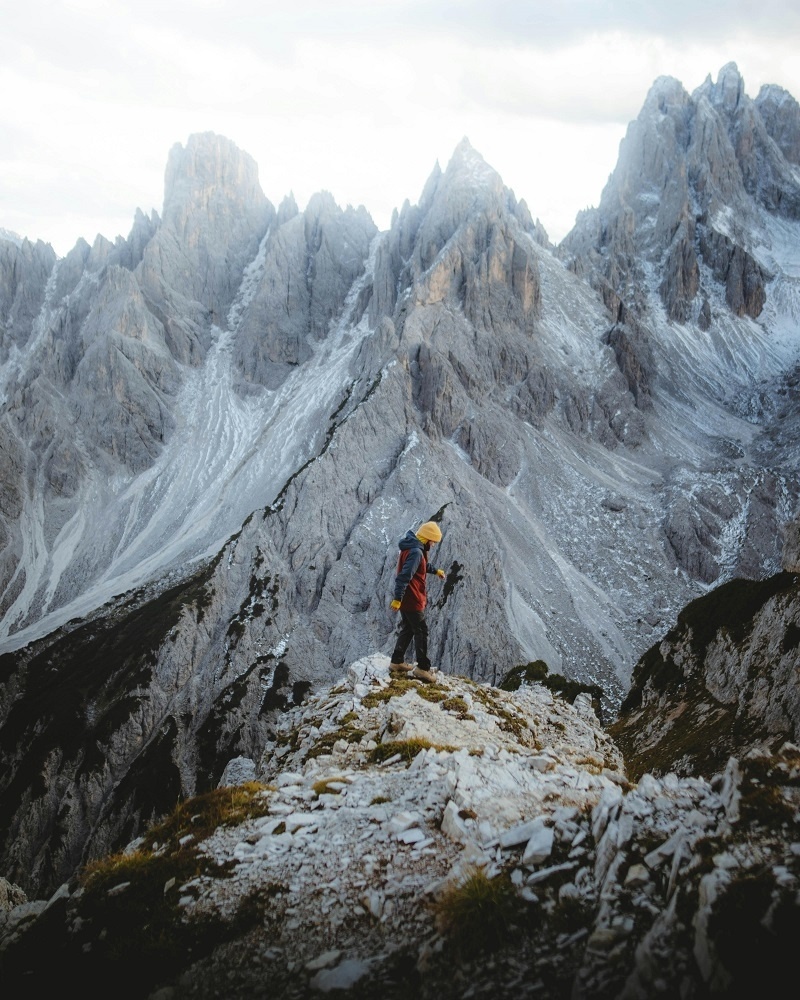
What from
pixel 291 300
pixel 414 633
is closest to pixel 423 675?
pixel 414 633

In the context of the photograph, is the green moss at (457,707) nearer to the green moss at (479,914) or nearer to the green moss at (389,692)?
the green moss at (389,692)

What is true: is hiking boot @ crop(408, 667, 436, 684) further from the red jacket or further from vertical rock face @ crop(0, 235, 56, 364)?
vertical rock face @ crop(0, 235, 56, 364)

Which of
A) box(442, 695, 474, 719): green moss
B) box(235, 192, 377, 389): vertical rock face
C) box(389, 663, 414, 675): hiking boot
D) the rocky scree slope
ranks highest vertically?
box(235, 192, 377, 389): vertical rock face

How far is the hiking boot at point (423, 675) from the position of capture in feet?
57.7

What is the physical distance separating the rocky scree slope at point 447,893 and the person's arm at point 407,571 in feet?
19.7

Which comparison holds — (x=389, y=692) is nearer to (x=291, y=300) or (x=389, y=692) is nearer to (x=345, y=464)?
(x=345, y=464)

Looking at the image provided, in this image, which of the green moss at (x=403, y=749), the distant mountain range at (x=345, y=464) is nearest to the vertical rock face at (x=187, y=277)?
the distant mountain range at (x=345, y=464)

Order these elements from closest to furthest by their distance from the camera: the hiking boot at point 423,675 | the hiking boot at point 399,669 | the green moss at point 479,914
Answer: the green moss at point 479,914
the hiking boot at point 423,675
the hiking boot at point 399,669

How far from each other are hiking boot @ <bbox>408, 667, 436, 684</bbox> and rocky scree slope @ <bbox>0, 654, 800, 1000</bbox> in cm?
725

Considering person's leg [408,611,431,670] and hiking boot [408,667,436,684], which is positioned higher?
person's leg [408,611,431,670]

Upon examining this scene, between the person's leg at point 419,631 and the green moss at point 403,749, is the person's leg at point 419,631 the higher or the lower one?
the higher one

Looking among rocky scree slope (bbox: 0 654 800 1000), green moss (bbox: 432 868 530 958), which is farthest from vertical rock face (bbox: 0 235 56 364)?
green moss (bbox: 432 868 530 958)

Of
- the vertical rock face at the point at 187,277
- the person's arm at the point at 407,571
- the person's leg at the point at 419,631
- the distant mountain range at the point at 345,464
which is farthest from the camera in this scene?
the vertical rock face at the point at 187,277

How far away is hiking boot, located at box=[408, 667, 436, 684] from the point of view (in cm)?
1759
